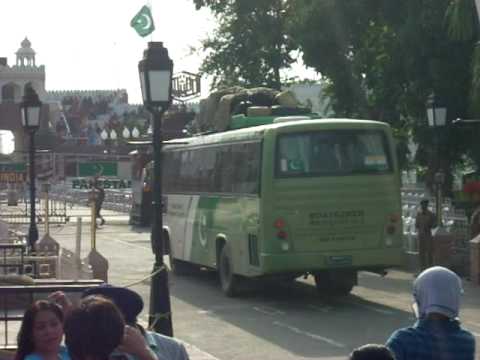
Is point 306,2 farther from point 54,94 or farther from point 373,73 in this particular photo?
point 54,94

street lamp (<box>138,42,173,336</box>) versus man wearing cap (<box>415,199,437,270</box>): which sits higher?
street lamp (<box>138,42,173,336</box>)

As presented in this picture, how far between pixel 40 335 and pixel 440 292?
186cm

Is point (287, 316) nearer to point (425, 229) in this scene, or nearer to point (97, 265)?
point (97, 265)

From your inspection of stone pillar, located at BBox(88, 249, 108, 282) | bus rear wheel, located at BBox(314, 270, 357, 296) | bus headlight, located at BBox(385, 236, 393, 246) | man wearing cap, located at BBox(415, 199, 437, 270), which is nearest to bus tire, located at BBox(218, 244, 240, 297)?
bus rear wheel, located at BBox(314, 270, 357, 296)

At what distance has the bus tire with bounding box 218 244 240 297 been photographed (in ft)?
71.3

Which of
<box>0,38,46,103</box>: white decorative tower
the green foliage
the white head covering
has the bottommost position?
the white head covering

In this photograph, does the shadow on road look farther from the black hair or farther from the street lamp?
the black hair

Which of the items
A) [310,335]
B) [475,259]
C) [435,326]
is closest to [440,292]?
[435,326]

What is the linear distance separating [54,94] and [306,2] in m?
132

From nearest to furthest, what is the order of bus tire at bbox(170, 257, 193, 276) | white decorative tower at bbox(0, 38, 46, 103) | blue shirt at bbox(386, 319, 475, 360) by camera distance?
blue shirt at bbox(386, 319, 475, 360), bus tire at bbox(170, 257, 193, 276), white decorative tower at bbox(0, 38, 46, 103)

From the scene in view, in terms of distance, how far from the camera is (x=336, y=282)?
21.9m

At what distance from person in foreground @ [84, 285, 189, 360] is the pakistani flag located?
43.0 m

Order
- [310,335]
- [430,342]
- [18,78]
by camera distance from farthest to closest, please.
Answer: [18,78]
[310,335]
[430,342]

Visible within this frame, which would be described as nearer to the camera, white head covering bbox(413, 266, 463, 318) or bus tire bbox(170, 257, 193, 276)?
white head covering bbox(413, 266, 463, 318)
